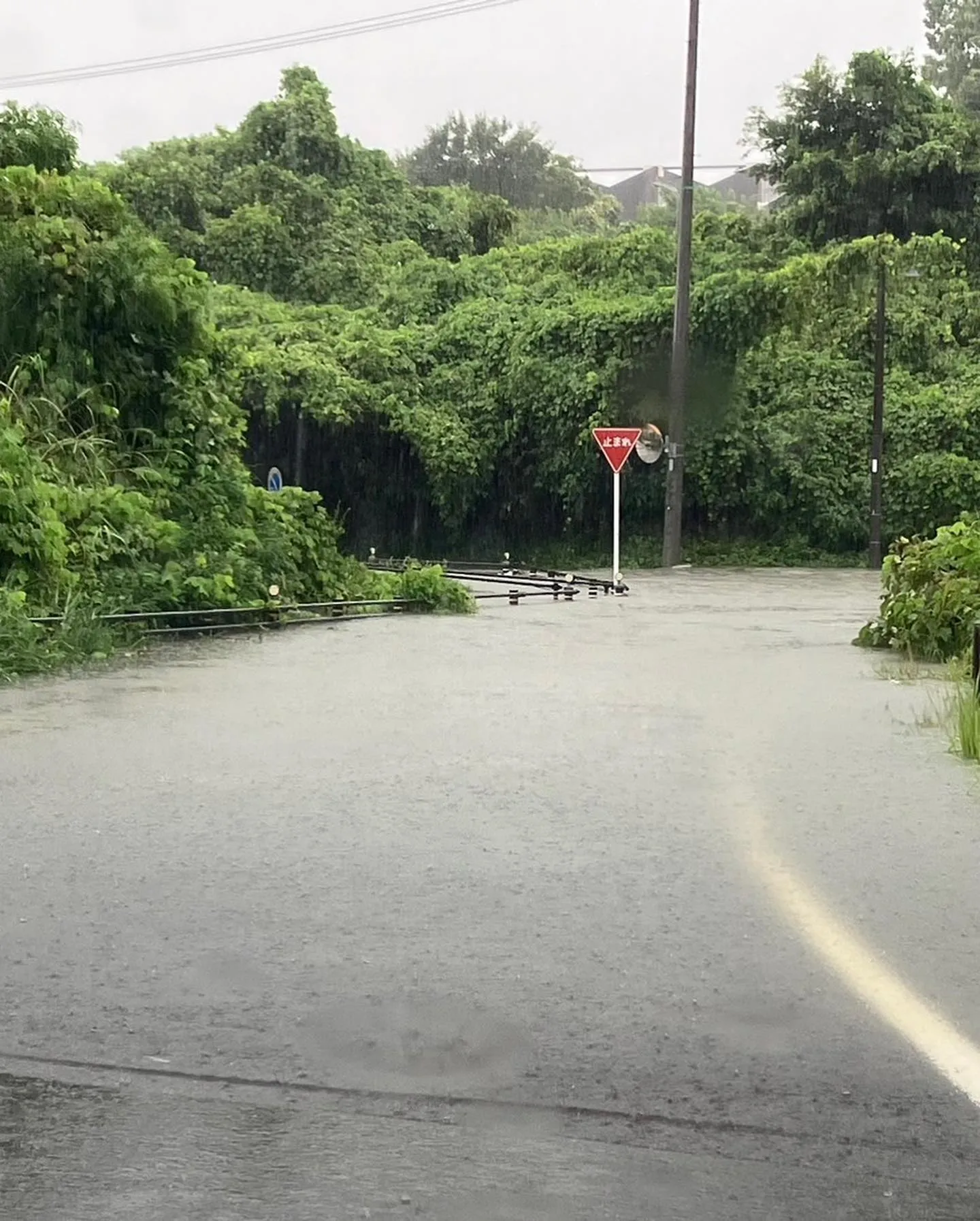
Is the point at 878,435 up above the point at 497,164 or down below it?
below

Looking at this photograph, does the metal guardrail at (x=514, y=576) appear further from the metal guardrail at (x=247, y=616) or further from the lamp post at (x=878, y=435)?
the lamp post at (x=878, y=435)

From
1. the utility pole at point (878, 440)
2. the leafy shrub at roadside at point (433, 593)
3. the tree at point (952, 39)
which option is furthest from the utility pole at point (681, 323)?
the tree at point (952, 39)

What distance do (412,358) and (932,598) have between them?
26.0 m

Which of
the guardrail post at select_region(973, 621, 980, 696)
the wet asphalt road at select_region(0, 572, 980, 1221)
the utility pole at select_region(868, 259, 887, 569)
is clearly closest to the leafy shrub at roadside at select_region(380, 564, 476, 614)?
the wet asphalt road at select_region(0, 572, 980, 1221)

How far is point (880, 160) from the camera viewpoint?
47188 mm

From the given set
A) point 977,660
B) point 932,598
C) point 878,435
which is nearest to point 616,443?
point 878,435

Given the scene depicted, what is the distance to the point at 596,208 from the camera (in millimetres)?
85188

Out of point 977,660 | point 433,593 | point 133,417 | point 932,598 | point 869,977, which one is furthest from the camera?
point 433,593

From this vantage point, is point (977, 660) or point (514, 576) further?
point (514, 576)

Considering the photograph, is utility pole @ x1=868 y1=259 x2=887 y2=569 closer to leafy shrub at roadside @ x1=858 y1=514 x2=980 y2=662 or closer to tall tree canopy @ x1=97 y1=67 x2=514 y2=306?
tall tree canopy @ x1=97 y1=67 x2=514 y2=306

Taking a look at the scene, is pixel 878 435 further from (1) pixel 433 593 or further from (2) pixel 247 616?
(2) pixel 247 616

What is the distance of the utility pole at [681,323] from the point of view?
36.2m

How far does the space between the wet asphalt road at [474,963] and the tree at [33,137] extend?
44.7 ft

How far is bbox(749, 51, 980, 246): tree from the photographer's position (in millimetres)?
47438
